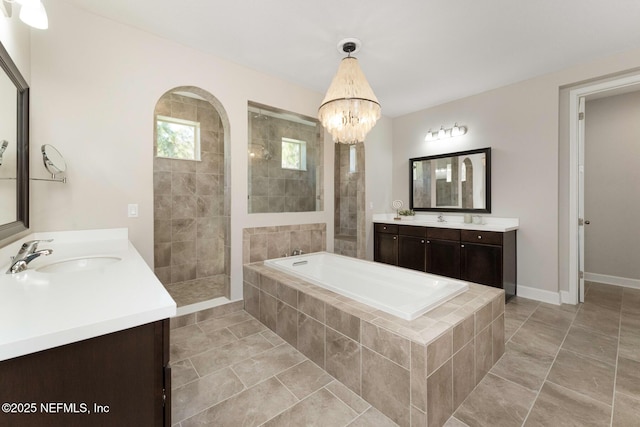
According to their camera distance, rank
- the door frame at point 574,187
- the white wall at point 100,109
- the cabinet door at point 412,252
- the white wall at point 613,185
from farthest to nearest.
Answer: the cabinet door at point 412,252 < the white wall at point 613,185 < the door frame at point 574,187 < the white wall at point 100,109

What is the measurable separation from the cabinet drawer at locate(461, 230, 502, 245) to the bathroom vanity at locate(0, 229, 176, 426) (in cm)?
337

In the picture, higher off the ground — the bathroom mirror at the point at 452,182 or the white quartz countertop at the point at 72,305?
the bathroom mirror at the point at 452,182

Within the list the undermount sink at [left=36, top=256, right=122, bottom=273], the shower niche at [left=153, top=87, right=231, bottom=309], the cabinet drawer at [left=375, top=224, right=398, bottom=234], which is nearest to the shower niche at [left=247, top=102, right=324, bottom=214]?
the shower niche at [left=153, top=87, right=231, bottom=309]

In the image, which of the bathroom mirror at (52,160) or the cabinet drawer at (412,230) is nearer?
the bathroom mirror at (52,160)

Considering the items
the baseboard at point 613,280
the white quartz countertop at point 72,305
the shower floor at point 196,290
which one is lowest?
the shower floor at point 196,290

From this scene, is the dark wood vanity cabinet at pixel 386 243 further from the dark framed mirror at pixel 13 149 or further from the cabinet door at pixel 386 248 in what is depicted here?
the dark framed mirror at pixel 13 149

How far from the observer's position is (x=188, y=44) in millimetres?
2596

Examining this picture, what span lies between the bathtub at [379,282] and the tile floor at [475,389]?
1.88 feet

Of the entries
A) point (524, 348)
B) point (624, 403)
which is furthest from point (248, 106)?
point (624, 403)

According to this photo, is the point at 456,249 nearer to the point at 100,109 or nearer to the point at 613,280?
the point at 613,280

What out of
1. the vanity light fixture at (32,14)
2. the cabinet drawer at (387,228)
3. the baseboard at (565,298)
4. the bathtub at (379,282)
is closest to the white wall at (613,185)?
the baseboard at (565,298)

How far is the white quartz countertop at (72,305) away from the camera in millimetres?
626

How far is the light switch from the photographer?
2.31 meters

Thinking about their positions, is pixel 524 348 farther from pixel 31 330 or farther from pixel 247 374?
pixel 31 330
